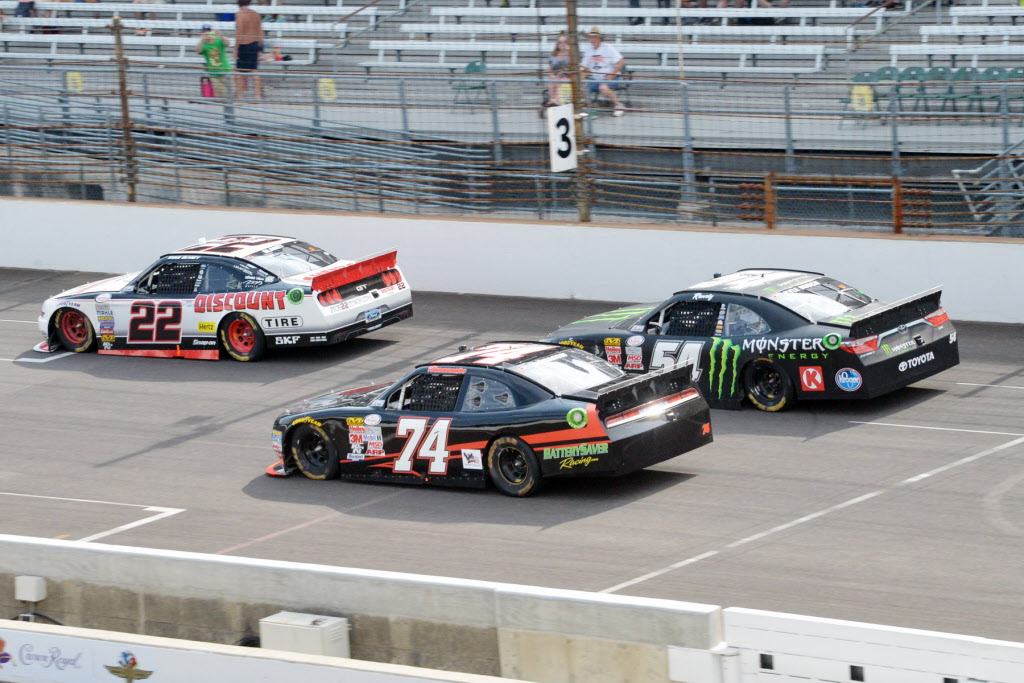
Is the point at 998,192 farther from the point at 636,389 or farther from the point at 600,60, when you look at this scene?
the point at 600,60

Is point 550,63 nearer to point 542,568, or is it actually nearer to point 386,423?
point 386,423

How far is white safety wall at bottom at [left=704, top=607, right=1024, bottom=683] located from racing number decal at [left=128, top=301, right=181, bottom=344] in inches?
475

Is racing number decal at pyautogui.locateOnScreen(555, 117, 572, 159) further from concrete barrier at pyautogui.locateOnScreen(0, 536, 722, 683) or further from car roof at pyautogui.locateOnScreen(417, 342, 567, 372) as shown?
concrete barrier at pyautogui.locateOnScreen(0, 536, 722, 683)

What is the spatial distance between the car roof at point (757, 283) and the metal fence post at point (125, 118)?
497 inches

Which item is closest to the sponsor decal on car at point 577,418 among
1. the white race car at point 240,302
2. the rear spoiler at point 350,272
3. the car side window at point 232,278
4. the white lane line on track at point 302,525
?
the white lane line on track at point 302,525

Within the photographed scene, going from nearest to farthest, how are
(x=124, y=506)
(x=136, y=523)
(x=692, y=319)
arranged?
1. (x=136, y=523)
2. (x=124, y=506)
3. (x=692, y=319)

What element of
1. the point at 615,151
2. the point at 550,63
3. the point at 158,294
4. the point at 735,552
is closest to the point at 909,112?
the point at 615,151

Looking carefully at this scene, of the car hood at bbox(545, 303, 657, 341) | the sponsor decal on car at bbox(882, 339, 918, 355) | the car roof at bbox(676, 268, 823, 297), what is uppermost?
the car roof at bbox(676, 268, 823, 297)

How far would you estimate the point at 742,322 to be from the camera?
45.9 ft

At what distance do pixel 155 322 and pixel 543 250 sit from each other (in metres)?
5.51

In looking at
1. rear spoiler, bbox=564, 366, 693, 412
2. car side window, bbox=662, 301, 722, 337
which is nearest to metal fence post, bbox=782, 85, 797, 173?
car side window, bbox=662, 301, 722, 337

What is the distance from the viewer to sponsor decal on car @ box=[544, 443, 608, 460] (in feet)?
37.2

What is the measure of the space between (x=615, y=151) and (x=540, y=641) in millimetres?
14447

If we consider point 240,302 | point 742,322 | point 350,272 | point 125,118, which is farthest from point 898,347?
point 125,118
